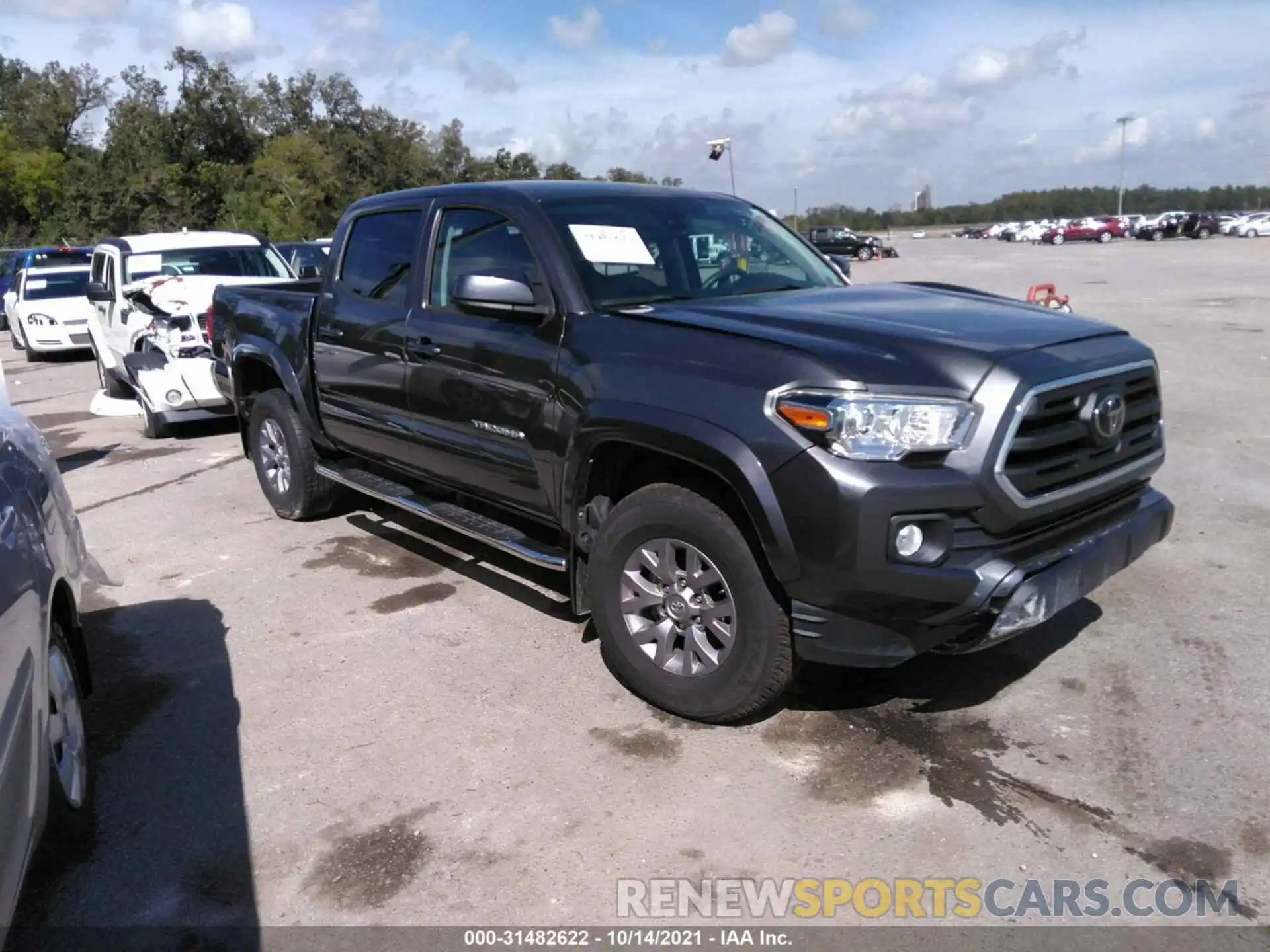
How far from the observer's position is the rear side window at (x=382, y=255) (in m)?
5.36

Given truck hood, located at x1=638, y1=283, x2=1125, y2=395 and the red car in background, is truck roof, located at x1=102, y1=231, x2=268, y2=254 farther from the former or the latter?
the red car in background

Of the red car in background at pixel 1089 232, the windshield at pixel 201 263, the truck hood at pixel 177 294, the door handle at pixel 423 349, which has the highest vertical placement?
the windshield at pixel 201 263

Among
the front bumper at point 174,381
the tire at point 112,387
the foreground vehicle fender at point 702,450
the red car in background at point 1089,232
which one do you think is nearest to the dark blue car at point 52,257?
the tire at point 112,387

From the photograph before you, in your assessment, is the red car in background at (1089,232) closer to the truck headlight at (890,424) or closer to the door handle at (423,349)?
the door handle at (423,349)

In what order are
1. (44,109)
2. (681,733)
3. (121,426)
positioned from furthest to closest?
(44,109)
(121,426)
(681,733)

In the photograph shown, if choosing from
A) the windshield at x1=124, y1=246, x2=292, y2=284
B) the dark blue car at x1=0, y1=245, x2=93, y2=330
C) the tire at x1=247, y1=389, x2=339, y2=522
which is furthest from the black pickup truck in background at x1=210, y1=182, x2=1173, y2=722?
the dark blue car at x1=0, y1=245, x2=93, y2=330

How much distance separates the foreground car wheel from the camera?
10.3 feet

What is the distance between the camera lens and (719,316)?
4.00m

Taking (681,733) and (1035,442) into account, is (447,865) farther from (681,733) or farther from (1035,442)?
(1035,442)

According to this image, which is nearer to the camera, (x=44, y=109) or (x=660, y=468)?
(x=660, y=468)

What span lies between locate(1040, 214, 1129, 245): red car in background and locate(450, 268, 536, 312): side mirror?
65.0 metres

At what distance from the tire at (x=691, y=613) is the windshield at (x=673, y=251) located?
0.98 metres

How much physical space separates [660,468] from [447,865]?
163 cm

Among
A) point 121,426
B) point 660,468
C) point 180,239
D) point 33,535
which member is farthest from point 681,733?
point 180,239
